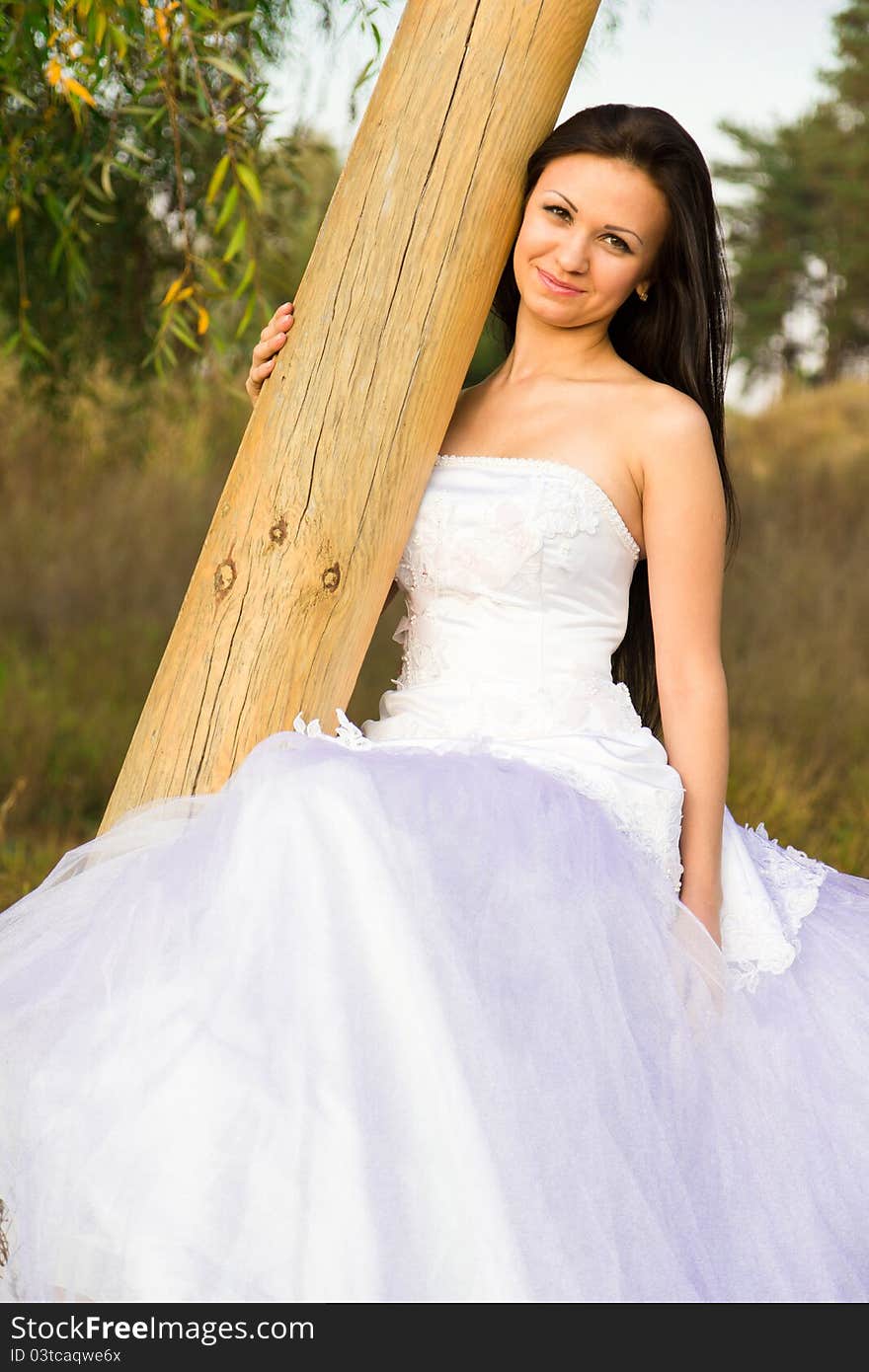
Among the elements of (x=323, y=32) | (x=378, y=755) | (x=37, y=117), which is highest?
(x=323, y=32)

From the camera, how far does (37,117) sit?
339 centimetres

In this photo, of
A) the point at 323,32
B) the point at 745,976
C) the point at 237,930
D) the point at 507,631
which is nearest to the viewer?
the point at 237,930

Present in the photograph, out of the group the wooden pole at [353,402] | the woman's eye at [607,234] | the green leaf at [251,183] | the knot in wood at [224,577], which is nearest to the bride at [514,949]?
the woman's eye at [607,234]

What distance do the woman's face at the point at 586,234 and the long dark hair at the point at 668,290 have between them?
24 mm

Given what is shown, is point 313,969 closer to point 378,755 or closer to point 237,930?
point 237,930

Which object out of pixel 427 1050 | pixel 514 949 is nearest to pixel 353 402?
pixel 514 949

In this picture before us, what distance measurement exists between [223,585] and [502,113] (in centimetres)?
91

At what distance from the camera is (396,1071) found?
5.59ft

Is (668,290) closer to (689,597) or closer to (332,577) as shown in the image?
(689,597)

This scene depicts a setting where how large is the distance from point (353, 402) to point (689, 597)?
649mm

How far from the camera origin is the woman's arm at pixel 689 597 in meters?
2.35

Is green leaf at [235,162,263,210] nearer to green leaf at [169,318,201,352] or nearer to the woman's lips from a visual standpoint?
green leaf at [169,318,201,352]
